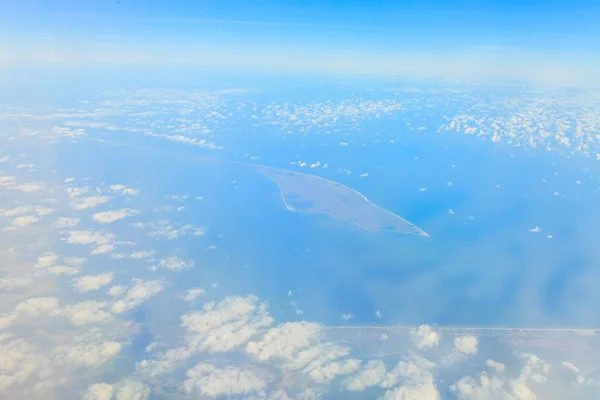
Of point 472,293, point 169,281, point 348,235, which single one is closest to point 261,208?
point 348,235

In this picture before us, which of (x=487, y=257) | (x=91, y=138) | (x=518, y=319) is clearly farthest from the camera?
(x=91, y=138)

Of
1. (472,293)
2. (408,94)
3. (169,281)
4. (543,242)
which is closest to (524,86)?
(408,94)

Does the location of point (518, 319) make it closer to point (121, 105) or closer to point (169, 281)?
point (169, 281)

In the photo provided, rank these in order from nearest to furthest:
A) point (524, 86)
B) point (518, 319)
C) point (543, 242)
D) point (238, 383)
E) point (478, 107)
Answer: point (238, 383)
point (518, 319)
point (543, 242)
point (478, 107)
point (524, 86)

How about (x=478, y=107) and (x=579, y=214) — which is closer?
(x=579, y=214)

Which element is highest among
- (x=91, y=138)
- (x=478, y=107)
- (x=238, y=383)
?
(x=478, y=107)

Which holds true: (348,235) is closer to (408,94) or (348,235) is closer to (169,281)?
(169,281)

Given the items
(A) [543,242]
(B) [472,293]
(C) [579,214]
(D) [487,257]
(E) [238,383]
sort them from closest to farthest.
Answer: (E) [238,383] < (B) [472,293] < (D) [487,257] < (A) [543,242] < (C) [579,214]

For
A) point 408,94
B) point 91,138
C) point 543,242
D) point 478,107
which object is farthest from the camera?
point 408,94

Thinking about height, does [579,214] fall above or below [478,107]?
below
